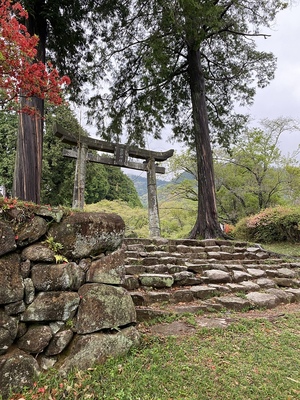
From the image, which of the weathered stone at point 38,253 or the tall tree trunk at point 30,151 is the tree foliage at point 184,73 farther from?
the weathered stone at point 38,253

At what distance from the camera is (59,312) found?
6.84ft

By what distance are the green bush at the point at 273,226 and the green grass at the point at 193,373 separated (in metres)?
7.53

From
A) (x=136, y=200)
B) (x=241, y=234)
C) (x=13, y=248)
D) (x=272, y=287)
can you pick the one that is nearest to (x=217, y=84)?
(x=241, y=234)

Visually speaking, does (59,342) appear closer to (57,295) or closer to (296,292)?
(57,295)

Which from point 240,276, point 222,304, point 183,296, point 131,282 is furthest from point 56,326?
point 240,276

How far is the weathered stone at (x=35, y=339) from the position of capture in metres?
1.96

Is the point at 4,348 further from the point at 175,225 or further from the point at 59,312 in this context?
the point at 175,225

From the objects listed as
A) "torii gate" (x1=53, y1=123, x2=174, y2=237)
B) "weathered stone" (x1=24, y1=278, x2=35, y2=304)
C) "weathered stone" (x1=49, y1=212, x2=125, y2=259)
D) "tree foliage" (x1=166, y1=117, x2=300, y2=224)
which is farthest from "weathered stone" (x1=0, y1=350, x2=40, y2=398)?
"tree foliage" (x1=166, y1=117, x2=300, y2=224)

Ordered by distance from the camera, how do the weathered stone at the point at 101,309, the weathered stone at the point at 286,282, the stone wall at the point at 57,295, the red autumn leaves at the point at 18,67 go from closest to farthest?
the stone wall at the point at 57,295 < the weathered stone at the point at 101,309 < the red autumn leaves at the point at 18,67 < the weathered stone at the point at 286,282

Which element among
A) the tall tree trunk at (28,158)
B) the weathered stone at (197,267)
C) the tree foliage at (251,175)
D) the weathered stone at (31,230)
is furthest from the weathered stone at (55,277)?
the tree foliage at (251,175)

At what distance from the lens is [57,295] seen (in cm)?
211

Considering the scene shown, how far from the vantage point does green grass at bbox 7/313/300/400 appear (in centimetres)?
184

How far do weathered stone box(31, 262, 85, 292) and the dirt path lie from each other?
42.8 inches

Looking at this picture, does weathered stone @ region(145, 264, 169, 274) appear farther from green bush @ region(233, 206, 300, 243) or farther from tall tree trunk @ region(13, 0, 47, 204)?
green bush @ region(233, 206, 300, 243)
